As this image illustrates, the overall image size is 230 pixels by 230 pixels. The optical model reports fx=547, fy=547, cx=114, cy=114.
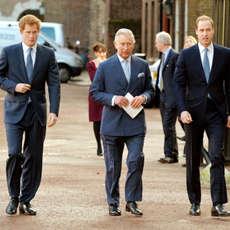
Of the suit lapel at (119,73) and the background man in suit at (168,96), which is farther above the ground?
the suit lapel at (119,73)

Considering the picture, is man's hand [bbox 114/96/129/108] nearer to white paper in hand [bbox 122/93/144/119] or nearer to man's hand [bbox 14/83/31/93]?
white paper in hand [bbox 122/93/144/119]

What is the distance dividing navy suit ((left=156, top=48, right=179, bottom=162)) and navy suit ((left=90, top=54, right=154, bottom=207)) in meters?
3.07

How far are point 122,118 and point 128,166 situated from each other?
0.47 metres

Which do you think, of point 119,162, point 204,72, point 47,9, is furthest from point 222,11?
point 47,9

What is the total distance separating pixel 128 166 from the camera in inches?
210

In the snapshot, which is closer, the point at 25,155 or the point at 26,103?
the point at 26,103

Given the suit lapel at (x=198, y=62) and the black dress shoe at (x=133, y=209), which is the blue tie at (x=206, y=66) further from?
the black dress shoe at (x=133, y=209)

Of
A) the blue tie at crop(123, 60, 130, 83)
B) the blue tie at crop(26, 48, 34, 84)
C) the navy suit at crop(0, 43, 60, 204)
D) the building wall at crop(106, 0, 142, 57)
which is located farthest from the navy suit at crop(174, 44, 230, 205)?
the building wall at crop(106, 0, 142, 57)

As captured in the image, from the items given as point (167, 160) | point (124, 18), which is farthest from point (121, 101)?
point (124, 18)

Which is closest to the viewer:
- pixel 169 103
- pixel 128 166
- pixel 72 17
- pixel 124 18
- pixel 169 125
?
pixel 128 166

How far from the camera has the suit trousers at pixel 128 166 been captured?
530 cm

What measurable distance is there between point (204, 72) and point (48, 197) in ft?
7.29

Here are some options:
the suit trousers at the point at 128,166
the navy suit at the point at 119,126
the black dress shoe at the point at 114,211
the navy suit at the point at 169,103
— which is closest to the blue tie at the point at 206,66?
the navy suit at the point at 119,126

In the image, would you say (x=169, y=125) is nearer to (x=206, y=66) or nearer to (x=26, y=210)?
(x=206, y=66)
